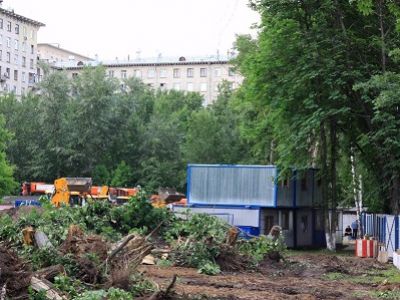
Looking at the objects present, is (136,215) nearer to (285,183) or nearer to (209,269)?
(209,269)

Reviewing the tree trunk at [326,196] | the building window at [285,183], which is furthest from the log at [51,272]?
the tree trunk at [326,196]

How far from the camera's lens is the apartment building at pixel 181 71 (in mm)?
119062

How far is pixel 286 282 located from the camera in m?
17.3

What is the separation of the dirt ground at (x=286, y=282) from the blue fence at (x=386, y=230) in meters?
Answer: 3.81

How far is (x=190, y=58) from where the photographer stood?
121 metres

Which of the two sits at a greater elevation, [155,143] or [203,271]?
[155,143]

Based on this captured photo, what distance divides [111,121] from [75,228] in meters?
48.5

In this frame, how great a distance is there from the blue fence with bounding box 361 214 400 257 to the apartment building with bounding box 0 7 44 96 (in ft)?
78.6

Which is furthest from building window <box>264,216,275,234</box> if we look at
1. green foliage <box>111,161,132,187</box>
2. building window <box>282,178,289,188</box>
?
green foliage <box>111,161,132,187</box>

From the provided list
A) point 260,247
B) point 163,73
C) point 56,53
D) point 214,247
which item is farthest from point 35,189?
point 163,73

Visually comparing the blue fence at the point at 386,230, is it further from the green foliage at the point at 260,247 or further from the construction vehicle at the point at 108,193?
the construction vehicle at the point at 108,193

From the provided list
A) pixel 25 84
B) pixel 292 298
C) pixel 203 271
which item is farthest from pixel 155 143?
pixel 292 298

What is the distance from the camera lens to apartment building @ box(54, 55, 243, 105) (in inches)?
4688

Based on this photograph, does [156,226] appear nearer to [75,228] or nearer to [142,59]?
[75,228]
